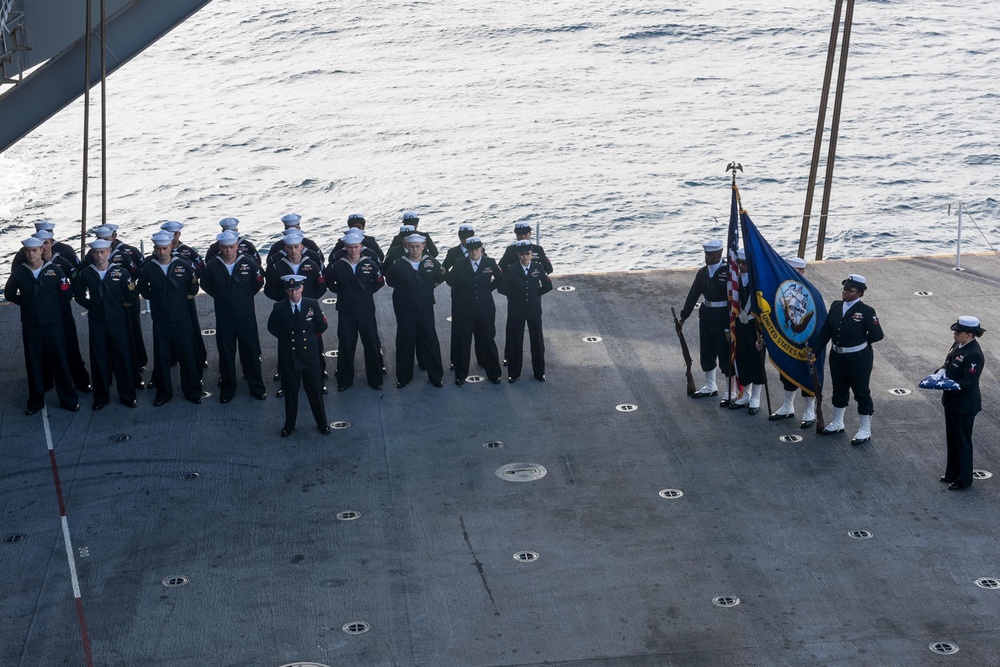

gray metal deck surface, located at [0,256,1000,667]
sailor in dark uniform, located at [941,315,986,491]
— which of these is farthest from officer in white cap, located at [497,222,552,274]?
sailor in dark uniform, located at [941,315,986,491]

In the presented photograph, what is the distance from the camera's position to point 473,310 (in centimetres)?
1285

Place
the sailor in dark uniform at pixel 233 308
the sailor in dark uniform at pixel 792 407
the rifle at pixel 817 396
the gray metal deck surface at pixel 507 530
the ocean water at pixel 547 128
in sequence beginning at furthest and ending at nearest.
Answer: the ocean water at pixel 547 128 < the sailor in dark uniform at pixel 233 308 < the sailor in dark uniform at pixel 792 407 < the rifle at pixel 817 396 < the gray metal deck surface at pixel 507 530

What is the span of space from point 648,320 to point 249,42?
38185mm

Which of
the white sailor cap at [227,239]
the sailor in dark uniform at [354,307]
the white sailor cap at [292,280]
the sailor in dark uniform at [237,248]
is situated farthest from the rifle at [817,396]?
the white sailor cap at [227,239]

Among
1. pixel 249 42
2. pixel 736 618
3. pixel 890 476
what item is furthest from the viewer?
pixel 249 42

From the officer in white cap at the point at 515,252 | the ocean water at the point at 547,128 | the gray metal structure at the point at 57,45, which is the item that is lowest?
the ocean water at the point at 547,128

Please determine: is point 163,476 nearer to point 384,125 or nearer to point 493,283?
point 493,283

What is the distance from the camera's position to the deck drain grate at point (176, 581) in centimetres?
915

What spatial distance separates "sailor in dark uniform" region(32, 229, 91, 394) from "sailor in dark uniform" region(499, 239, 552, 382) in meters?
4.17

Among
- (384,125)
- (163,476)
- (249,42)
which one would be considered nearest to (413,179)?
(384,125)

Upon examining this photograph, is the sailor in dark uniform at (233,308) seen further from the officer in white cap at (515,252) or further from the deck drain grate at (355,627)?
the deck drain grate at (355,627)

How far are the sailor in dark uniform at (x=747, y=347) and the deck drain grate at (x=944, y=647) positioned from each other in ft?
12.8

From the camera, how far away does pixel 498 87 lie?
43250 mm

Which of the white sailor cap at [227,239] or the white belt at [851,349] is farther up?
the white sailor cap at [227,239]
